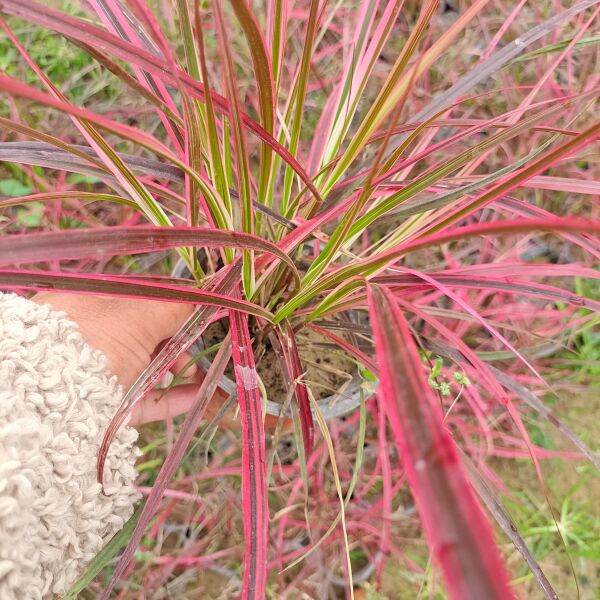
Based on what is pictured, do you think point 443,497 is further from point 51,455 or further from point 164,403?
point 164,403

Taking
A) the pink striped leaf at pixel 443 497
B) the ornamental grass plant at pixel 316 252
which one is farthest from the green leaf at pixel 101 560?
the pink striped leaf at pixel 443 497

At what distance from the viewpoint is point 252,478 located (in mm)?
339

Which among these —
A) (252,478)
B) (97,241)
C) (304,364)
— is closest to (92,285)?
(97,241)

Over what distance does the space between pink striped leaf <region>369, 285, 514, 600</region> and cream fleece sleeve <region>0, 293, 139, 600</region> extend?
219 mm

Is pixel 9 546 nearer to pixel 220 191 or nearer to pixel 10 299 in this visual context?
pixel 10 299

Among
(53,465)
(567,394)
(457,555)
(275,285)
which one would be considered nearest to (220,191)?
(275,285)

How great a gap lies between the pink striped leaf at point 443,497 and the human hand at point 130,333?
339mm

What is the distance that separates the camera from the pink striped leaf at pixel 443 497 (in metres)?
0.13

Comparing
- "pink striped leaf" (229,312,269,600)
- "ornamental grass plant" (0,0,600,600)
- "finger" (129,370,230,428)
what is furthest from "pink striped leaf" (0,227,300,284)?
"finger" (129,370,230,428)

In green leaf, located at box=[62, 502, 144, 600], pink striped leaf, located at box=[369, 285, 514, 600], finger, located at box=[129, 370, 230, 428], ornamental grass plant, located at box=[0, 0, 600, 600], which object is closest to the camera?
pink striped leaf, located at box=[369, 285, 514, 600]

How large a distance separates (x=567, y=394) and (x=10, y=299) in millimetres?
835

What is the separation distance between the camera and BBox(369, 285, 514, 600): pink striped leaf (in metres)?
0.13

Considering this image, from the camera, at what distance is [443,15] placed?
903 millimetres

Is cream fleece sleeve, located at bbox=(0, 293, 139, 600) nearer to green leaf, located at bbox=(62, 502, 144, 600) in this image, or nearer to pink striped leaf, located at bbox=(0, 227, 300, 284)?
green leaf, located at bbox=(62, 502, 144, 600)
